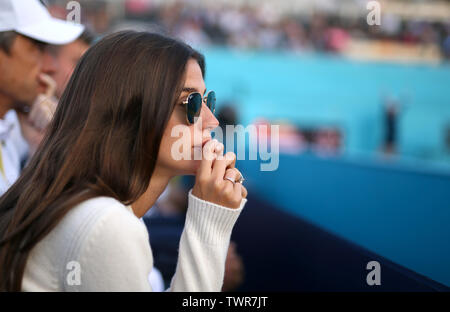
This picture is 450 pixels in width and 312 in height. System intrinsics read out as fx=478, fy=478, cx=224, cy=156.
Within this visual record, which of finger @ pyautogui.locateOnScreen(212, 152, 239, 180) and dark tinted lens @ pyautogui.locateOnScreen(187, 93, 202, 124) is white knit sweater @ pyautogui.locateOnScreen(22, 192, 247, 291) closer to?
finger @ pyautogui.locateOnScreen(212, 152, 239, 180)

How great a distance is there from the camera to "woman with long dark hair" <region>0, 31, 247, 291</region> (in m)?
1.12

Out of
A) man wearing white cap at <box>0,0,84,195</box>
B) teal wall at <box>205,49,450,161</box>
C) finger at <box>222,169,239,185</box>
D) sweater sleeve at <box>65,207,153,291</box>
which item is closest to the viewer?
sweater sleeve at <box>65,207,153,291</box>

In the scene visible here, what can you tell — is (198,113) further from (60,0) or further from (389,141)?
(389,141)

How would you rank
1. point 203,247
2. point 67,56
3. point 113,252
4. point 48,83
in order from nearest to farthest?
point 113,252 < point 203,247 < point 48,83 < point 67,56

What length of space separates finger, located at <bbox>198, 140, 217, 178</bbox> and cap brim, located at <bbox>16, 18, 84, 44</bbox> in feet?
4.27

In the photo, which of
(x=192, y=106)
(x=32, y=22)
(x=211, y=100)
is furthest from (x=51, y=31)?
(x=192, y=106)

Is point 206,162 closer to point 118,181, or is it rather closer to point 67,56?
point 118,181

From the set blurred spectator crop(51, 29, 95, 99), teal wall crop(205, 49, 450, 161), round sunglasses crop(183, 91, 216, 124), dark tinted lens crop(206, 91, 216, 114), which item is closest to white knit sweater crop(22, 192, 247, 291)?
round sunglasses crop(183, 91, 216, 124)

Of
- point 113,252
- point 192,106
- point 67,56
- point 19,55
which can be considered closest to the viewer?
point 113,252

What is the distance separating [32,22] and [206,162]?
1484mm

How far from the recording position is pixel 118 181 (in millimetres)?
1274

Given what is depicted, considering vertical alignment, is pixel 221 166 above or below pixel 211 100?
below

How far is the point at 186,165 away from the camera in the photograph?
4.62 ft

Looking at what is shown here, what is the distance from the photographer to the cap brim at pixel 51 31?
7.41 feet
